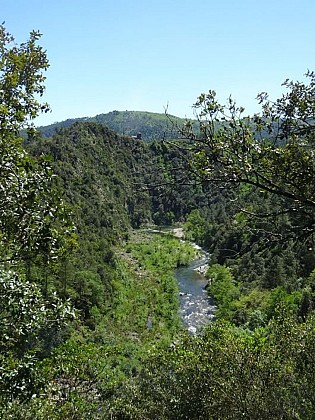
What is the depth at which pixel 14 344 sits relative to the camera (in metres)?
6.08

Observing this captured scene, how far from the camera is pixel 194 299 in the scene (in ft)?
210

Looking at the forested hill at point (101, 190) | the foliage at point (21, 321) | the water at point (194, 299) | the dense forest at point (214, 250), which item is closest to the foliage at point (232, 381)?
the dense forest at point (214, 250)

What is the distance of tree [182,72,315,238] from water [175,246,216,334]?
38459mm

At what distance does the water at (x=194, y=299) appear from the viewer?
54000 millimetres

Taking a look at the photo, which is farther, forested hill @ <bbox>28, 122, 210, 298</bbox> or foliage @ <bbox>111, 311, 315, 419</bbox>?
forested hill @ <bbox>28, 122, 210, 298</bbox>

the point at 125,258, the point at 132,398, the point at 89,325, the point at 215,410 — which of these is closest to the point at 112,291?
the point at 89,325

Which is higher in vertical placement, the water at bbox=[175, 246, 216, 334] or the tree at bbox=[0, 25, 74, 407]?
the tree at bbox=[0, 25, 74, 407]

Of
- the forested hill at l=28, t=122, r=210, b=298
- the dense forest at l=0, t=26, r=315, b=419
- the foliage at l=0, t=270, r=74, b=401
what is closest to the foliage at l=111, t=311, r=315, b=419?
the dense forest at l=0, t=26, r=315, b=419

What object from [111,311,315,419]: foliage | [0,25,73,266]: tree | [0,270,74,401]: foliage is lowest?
[111,311,315,419]: foliage

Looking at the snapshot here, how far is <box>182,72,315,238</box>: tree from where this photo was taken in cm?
466

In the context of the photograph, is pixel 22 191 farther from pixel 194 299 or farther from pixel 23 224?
pixel 194 299

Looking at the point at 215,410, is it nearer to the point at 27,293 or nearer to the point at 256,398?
the point at 256,398

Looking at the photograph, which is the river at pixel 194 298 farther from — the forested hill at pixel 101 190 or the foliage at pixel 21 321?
the foliage at pixel 21 321

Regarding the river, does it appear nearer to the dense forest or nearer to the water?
the water
